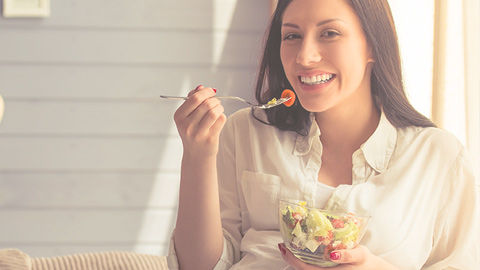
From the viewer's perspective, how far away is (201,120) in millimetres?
1168

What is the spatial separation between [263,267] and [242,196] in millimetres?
190

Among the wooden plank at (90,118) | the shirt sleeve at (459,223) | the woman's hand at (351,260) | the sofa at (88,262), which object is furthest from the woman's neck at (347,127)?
the wooden plank at (90,118)

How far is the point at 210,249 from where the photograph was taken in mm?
1291

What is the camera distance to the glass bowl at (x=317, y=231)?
106 centimetres

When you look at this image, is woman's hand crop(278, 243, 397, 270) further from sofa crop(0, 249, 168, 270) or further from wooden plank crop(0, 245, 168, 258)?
wooden plank crop(0, 245, 168, 258)

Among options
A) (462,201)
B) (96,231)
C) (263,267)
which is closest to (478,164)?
(462,201)

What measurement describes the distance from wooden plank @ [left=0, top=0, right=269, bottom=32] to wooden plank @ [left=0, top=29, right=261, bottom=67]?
0.04 m

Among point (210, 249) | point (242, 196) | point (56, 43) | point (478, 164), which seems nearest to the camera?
point (210, 249)

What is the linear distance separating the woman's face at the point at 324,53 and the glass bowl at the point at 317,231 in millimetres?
279

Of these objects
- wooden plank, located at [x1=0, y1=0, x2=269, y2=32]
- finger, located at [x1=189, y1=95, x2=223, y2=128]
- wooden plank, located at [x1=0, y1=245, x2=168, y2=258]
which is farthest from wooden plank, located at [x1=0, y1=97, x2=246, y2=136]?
finger, located at [x1=189, y1=95, x2=223, y2=128]

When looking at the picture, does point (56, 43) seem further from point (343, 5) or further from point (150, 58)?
point (343, 5)

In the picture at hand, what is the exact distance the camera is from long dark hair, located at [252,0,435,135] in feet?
4.38

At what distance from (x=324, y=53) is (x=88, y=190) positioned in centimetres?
177

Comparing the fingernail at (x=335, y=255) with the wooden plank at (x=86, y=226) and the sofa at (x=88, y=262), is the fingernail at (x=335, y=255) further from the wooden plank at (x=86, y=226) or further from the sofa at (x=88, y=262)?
the wooden plank at (x=86, y=226)
